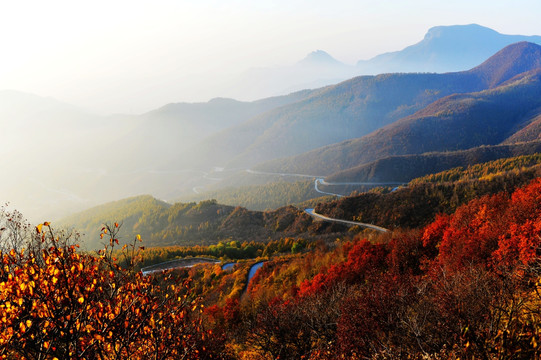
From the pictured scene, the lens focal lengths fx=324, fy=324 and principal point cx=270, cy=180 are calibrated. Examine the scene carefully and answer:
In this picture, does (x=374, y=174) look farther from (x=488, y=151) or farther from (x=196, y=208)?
(x=196, y=208)

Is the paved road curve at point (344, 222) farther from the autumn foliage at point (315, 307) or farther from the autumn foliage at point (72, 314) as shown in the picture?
the autumn foliage at point (72, 314)

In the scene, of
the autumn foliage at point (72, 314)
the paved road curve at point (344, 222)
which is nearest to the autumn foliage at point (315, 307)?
the autumn foliage at point (72, 314)

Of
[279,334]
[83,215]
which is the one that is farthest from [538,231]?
[83,215]

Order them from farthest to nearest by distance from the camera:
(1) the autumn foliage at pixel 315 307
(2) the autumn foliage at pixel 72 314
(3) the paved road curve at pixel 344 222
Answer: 1. (3) the paved road curve at pixel 344 222
2. (1) the autumn foliage at pixel 315 307
3. (2) the autumn foliage at pixel 72 314

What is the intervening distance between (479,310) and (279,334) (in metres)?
10.3

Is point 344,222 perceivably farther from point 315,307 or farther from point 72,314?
point 72,314

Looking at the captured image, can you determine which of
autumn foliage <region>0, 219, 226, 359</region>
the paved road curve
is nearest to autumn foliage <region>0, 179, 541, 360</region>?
autumn foliage <region>0, 219, 226, 359</region>

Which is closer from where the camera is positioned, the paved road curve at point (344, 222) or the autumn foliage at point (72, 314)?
the autumn foliage at point (72, 314)

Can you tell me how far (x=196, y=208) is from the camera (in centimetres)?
12094

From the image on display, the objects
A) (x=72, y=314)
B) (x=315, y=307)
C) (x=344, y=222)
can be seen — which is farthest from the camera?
(x=344, y=222)

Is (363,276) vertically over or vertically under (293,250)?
over

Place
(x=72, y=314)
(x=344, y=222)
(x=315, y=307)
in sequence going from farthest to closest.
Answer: (x=344, y=222) → (x=315, y=307) → (x=72, y=314)

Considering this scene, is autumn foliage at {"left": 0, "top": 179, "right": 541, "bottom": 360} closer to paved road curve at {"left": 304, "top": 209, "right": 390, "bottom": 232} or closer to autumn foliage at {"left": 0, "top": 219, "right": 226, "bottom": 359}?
autumn foliage at {"left": 0, "top": 219, "right": 226, "bottom": 359}

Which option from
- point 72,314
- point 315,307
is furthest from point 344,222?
point 72,314
